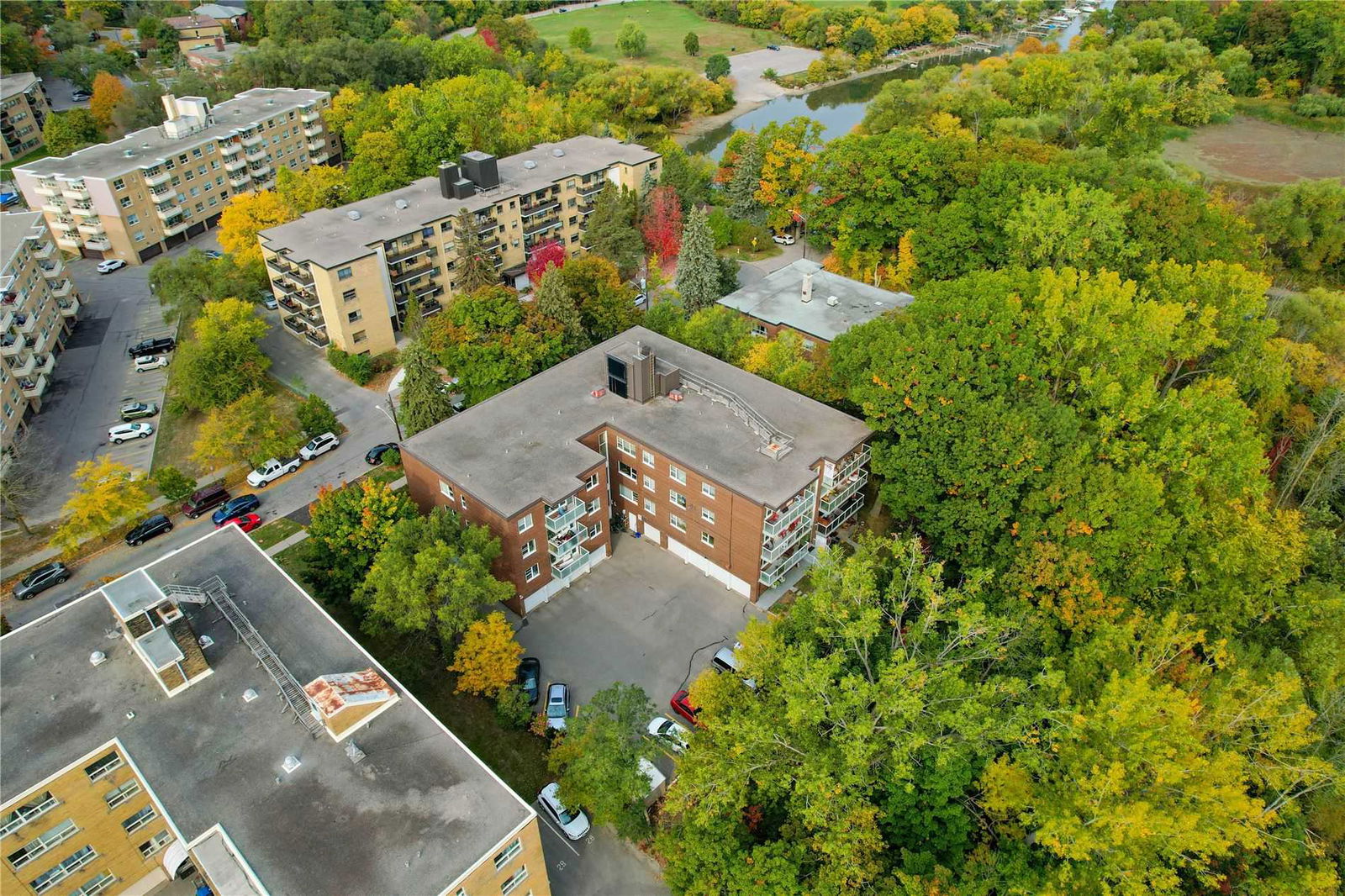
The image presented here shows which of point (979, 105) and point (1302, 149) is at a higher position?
point (979, 105)

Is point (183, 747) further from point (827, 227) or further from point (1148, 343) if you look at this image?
point (827, 227)

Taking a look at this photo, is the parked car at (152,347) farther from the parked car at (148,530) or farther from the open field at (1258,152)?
the open field at (1258,152)

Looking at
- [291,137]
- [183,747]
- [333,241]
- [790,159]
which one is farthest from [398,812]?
[291,137]

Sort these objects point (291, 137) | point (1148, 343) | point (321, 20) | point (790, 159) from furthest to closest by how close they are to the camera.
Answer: point (321, 20) < point (291, 137) < point (790, 159) < point (1148, 343)

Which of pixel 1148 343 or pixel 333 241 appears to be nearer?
pixel 1148 343

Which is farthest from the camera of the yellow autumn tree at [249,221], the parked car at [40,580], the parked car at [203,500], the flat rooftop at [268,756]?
the yellow autumn tree at [249,221]

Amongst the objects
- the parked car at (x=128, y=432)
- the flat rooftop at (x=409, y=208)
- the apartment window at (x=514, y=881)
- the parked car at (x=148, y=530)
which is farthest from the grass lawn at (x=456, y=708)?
the flat rooftop at (x=409, y=208)

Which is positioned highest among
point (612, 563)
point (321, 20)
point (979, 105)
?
point (321, 20)

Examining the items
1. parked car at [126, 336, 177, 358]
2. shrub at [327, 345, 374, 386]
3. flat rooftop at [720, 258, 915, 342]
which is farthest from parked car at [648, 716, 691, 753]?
parked car at [126, 336, 177, 358]
